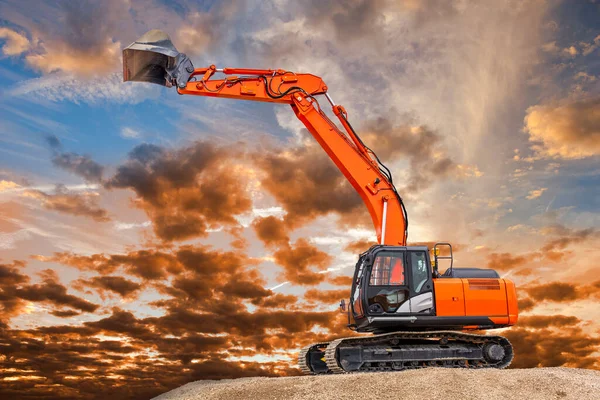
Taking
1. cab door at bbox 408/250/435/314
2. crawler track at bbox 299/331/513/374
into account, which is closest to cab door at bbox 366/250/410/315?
cab door at bbox 408/250/435/314

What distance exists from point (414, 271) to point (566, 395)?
374cm

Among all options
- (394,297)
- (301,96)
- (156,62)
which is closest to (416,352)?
(394,297)

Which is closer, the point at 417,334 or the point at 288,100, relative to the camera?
the point at 417,334

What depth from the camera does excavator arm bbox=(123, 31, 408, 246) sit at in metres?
14.1

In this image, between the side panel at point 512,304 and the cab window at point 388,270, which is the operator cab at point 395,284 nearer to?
the cab window at point 388,270

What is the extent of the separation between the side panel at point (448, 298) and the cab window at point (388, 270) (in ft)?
2.62

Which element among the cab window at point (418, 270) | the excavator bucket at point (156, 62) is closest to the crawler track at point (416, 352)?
the cab window at point (418, 270)

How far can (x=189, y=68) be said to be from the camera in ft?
47.9

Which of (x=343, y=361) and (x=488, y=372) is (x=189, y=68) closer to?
(x=343, y=361)

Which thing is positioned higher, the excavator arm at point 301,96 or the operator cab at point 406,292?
the excavator arm at point 301,96

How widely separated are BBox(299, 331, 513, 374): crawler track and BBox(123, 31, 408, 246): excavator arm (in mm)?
2226

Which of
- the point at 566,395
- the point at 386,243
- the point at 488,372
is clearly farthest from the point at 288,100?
the point at 566,395

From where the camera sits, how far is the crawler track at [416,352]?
13320 mm

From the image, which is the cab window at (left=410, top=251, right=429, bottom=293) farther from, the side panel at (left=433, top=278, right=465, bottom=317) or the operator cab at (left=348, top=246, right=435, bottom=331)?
the side panel at (left=433, top=278, right=465, bottom=317)
